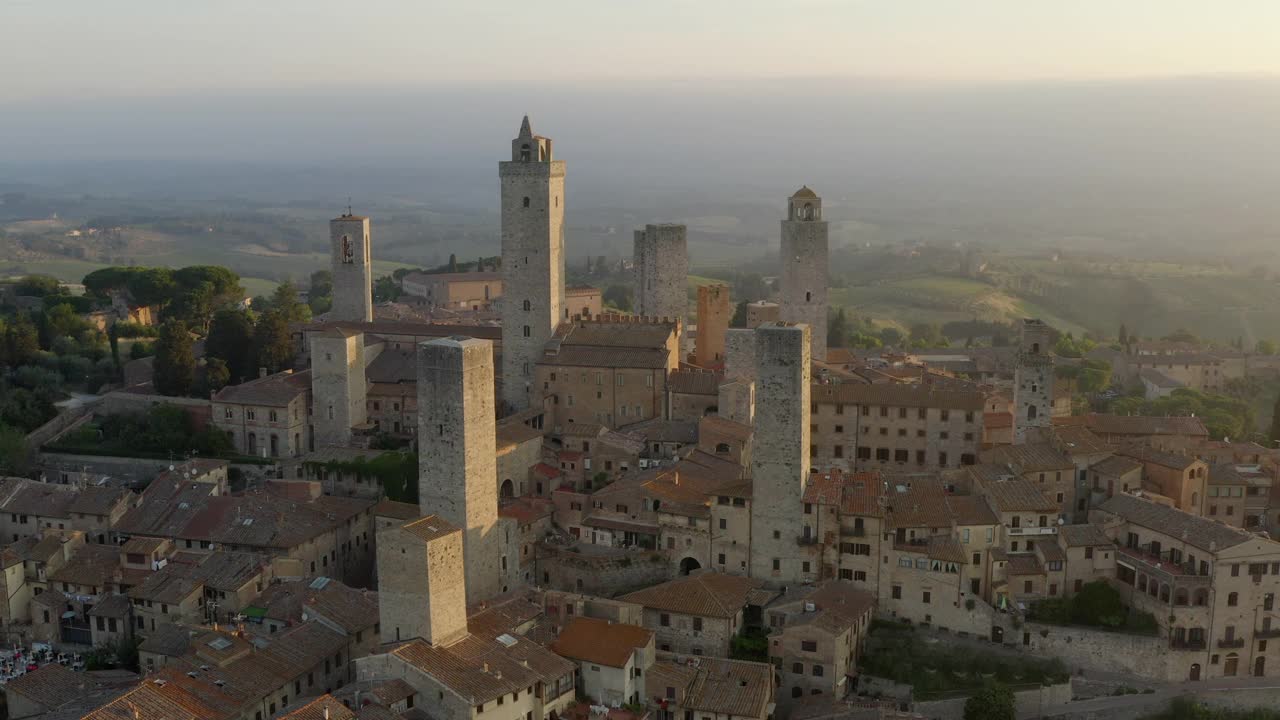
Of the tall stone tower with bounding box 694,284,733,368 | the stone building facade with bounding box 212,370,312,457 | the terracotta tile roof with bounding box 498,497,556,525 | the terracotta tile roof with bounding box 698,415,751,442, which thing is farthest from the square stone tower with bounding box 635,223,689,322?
the terracotta tile roof with bounding box 498,497,556,525

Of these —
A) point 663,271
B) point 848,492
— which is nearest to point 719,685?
point 848,492

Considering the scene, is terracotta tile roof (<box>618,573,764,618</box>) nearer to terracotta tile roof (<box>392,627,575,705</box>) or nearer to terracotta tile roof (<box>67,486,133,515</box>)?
terracotta tile roof (<box>392,627,575,705</box>)

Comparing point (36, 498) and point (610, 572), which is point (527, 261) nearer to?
point (610, 572)

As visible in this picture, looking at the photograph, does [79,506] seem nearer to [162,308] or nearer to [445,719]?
[445,719]

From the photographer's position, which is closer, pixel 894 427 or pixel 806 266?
pixel 894 427

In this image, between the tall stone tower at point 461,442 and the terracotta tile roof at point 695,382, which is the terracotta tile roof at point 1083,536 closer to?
the terracotta tile roof at point 695,382

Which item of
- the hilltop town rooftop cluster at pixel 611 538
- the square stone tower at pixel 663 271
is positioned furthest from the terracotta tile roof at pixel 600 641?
the square stone tower at pixel 663 271
